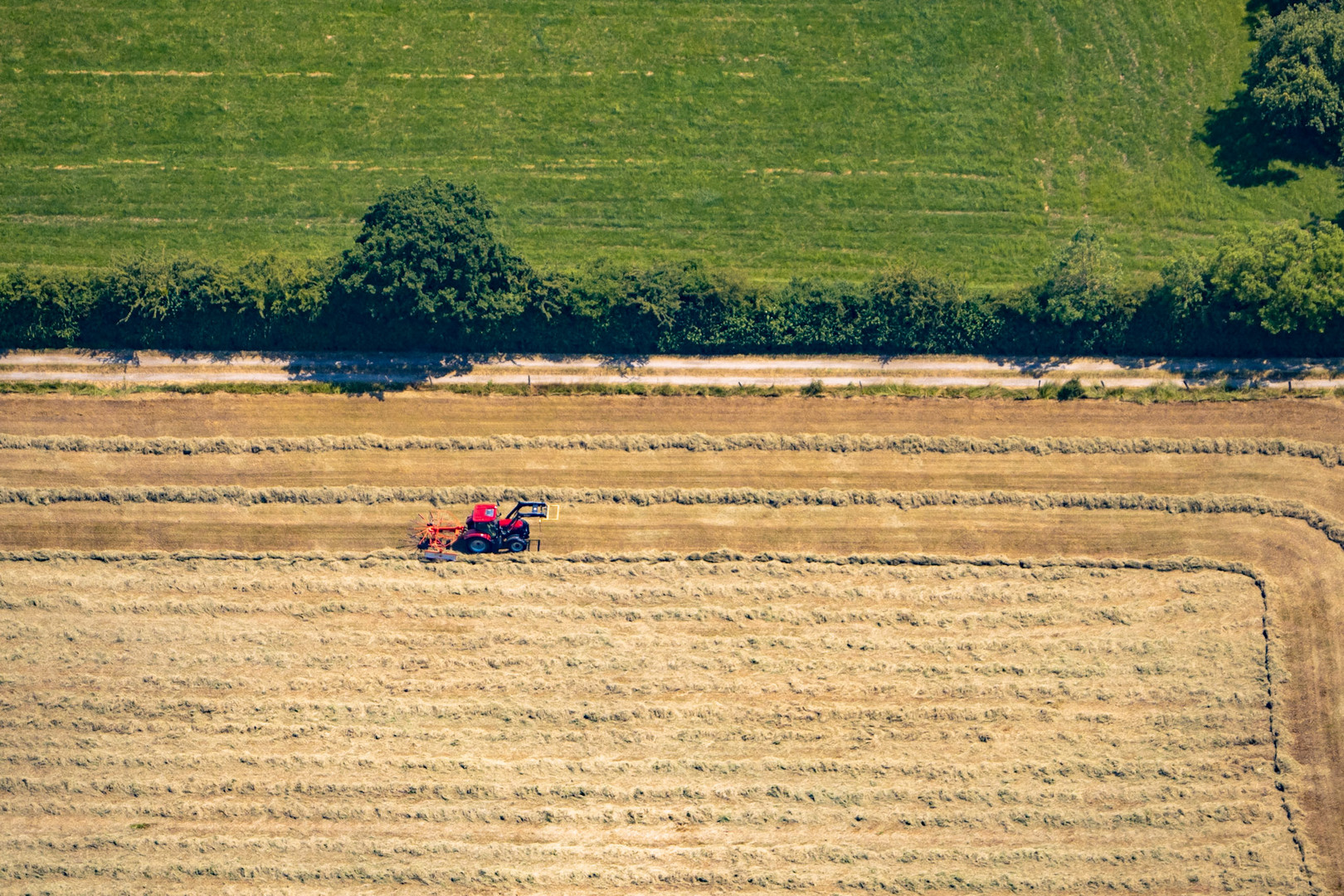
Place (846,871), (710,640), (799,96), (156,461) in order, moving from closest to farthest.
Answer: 1. (846,871)
2. (710,640)
3. (156,461)
4. (799,96)

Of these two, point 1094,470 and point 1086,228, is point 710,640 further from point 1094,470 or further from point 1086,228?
point 1086,228

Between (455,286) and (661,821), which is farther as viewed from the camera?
(455,286)

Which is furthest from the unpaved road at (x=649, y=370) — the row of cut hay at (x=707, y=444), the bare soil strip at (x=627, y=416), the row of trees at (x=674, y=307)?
the row of cut hay at (x=707, y=444)

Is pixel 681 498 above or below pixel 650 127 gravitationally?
below

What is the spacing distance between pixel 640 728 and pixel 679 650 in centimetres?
441

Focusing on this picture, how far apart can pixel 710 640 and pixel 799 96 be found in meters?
34.6

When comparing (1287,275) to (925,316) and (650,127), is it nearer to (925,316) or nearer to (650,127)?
(925,316)

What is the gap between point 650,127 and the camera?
2584 inches

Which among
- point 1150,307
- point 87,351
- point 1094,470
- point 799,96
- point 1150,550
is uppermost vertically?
point 799,96

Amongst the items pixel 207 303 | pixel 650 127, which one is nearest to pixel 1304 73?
pixel 650 127

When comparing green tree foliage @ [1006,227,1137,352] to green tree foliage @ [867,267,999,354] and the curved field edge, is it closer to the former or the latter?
green tree foliage @ [867,267,999,354]

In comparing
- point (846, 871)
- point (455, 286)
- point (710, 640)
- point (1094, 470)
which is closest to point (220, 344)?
point (455, 286)

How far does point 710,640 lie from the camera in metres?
54.4

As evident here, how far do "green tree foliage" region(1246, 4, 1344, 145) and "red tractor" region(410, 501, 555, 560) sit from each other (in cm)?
4941
